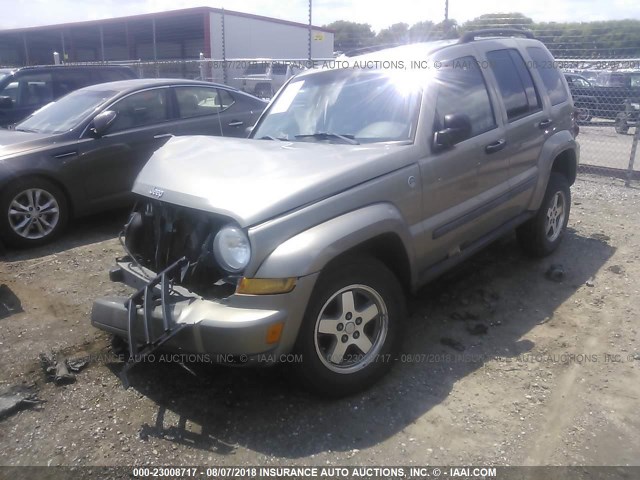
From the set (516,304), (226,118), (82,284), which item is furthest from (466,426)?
(226,118)

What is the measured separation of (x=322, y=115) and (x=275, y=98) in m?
0.81

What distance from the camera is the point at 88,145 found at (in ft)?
20.6

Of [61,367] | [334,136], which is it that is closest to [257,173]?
[334,136]

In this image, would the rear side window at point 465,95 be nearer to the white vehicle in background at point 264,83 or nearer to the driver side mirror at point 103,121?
the driver side mirror at point 103,121

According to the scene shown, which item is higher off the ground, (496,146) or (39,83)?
(39,83)

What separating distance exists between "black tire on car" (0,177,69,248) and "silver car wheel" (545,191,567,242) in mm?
4918

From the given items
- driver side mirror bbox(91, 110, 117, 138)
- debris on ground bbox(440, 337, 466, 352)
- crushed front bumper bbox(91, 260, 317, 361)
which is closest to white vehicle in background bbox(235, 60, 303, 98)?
driver side mirror bbox(91, 110, 117, 138)

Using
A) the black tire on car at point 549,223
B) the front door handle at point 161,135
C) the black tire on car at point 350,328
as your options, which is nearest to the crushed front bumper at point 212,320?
the black tire on car at point 350,328

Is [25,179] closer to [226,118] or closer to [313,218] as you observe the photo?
[226,118]

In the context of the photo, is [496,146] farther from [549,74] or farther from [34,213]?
[34,213]

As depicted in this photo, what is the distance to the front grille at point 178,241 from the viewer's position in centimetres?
314

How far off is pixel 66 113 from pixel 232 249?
4761 mm

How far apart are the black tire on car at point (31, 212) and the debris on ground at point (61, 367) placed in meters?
2.54

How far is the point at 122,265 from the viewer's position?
3.69 m
